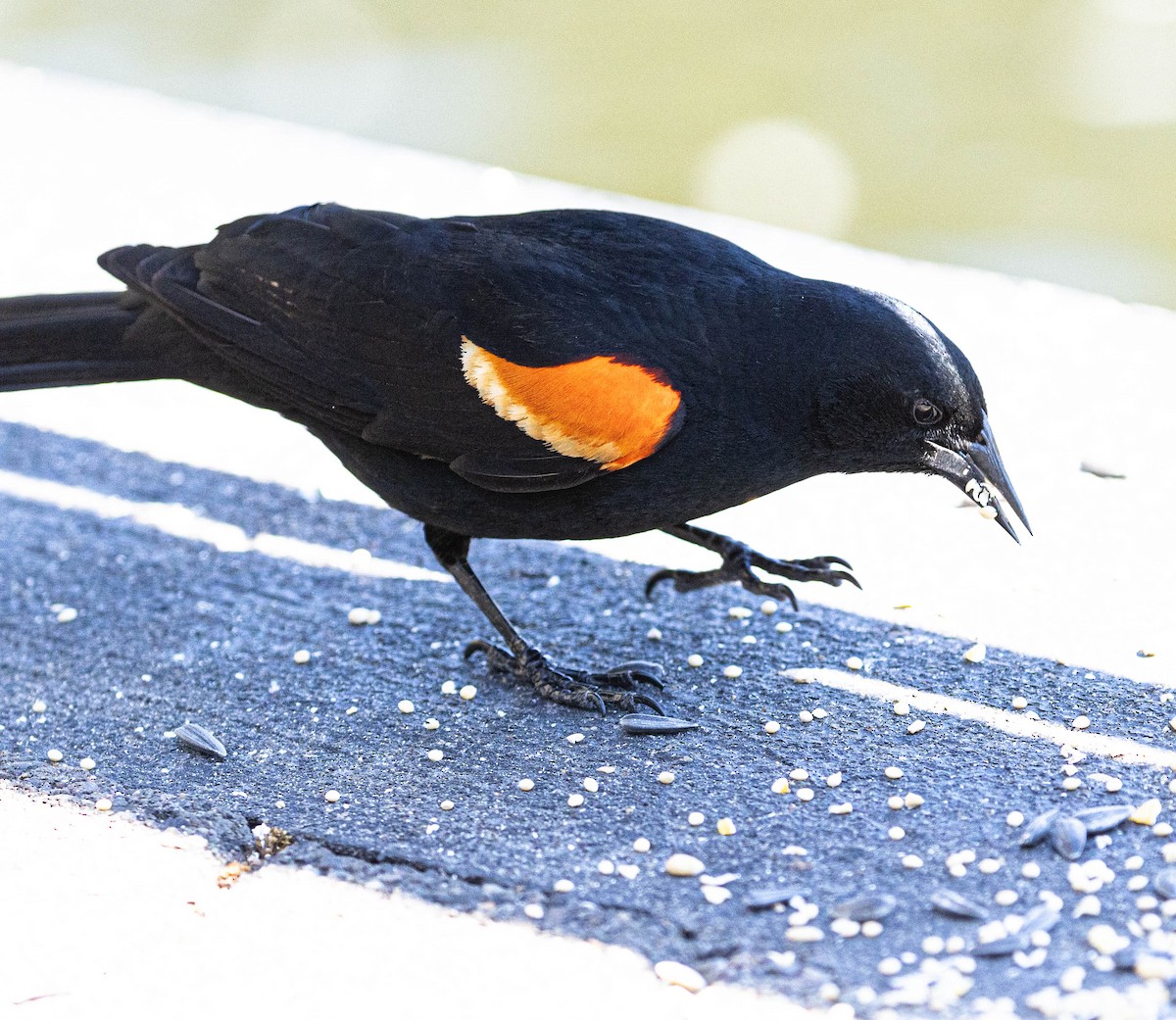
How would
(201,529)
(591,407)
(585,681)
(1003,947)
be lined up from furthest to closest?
(201,529), (585,681), (591,407), (1003,947)

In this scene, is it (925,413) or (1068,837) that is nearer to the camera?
(1068,837)

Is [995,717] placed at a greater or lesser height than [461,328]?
lesser

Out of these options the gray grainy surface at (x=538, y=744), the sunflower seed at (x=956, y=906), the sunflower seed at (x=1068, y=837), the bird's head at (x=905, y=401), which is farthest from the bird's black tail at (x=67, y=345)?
the sunflower seed at (x=1068, y=837)

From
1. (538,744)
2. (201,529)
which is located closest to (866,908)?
(538,744)

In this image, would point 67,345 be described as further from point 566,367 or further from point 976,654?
point 976,654

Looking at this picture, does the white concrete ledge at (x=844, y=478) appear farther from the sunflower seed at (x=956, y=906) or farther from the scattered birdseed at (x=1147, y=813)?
the sunflower seed at (x=956, y=906)

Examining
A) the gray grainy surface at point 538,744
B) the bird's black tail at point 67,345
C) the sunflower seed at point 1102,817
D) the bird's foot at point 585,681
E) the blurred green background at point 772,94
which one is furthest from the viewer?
the blurred green background at point 772,94
